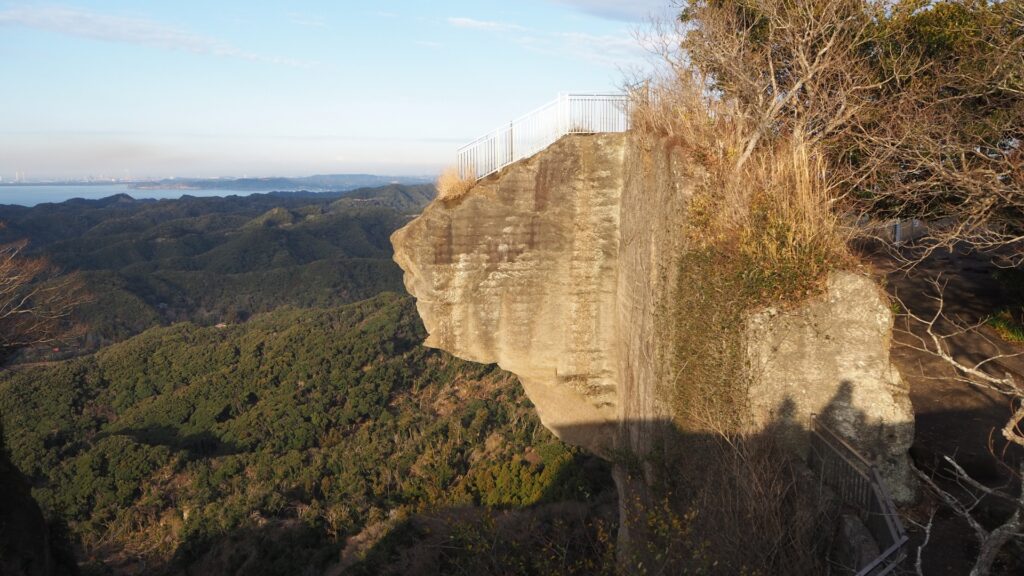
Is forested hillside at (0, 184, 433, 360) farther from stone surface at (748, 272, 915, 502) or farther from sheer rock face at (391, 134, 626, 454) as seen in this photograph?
stone surface at (748, 272, 915, 502)

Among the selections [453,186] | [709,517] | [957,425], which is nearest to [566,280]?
[453,186]

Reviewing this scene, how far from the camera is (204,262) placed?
87.1 metres

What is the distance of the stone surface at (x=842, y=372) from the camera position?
6734 millimetres

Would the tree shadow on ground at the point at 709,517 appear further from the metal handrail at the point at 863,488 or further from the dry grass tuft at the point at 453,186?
the dry grass tuft at the point at 453,186

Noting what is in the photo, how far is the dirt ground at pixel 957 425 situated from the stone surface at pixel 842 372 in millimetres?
386

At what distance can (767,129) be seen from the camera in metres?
9.10

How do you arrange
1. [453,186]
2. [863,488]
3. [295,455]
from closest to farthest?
[863,488] → [453,186] → [295,455]

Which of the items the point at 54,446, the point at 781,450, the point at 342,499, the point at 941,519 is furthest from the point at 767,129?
the point at 54,446

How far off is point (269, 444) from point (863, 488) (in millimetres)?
28823

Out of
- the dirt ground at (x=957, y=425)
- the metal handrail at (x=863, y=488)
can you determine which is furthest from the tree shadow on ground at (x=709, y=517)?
the metal handrail at (x=863, y=488)

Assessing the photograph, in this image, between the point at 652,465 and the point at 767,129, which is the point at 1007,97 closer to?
the point at 767,129

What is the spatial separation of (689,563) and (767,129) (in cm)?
562

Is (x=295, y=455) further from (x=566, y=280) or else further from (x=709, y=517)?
(x=709, y=517)

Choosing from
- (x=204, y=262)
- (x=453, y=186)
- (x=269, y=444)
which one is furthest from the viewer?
(x=204, y=262)
